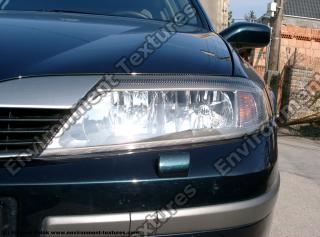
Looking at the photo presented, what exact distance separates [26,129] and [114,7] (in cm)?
159

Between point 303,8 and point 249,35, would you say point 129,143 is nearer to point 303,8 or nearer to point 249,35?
point 249,35

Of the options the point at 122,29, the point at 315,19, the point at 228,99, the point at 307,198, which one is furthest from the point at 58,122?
the point at 315,19

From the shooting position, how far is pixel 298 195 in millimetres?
4211

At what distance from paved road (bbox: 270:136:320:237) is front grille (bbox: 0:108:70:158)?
86.1 inches

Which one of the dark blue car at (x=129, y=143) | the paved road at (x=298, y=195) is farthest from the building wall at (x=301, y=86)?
the dark blue car at (x=129, y=143)

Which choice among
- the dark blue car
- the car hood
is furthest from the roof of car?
the dark blue car

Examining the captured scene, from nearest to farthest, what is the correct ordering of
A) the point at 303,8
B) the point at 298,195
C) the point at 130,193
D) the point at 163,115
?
the point at 130,193, the point at 163,115, the point at 298,195, the point at 303,8

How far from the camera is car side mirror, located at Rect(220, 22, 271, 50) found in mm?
2819

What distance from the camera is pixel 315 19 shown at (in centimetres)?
3656

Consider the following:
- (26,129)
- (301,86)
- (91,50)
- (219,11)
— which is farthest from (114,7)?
(219,11)

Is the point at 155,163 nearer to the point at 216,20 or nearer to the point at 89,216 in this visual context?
the point at 89,216

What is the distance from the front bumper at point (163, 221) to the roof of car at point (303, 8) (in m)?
36.2

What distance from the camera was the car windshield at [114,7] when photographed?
9.20ft

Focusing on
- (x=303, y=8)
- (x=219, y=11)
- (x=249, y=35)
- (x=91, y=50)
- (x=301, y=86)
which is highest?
(x=91, y=50)
